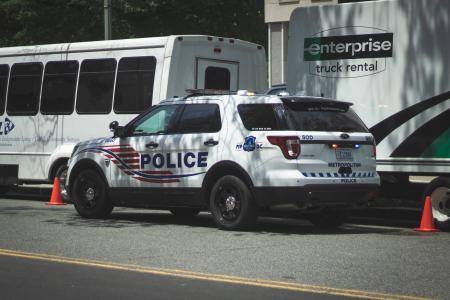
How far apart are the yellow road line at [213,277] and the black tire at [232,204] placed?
2985 millimetres

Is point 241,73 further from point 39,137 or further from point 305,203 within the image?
point 305,203

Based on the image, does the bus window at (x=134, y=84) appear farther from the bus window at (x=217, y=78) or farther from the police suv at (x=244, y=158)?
the police suv at (x=244, y=158)

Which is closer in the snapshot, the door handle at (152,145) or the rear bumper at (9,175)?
the door handle at (152,145)

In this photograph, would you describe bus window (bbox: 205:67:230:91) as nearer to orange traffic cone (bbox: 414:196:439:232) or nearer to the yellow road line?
orange traffic cone (bbox: 414:196:439:232)

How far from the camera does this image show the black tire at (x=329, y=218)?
41.1 feet

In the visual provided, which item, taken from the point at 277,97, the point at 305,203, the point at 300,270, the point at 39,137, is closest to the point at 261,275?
the point at 300,270

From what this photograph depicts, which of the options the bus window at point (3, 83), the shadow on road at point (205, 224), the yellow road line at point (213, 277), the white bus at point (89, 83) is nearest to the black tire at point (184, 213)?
the shadow on road at point (205, 224)

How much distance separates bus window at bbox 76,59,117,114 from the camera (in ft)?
53.1

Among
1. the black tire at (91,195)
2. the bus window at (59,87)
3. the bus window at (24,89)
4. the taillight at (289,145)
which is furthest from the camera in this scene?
the bus window at (24,89)

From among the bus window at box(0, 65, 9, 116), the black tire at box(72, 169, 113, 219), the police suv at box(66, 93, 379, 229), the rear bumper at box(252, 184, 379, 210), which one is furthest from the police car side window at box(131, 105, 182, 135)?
the bus window at box(0, 65, 9, 116)

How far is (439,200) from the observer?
12.2m

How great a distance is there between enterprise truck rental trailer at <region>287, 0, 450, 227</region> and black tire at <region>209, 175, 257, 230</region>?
249 centimetres

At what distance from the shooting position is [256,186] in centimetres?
1131

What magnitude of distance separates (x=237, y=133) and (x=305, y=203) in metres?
1.39
